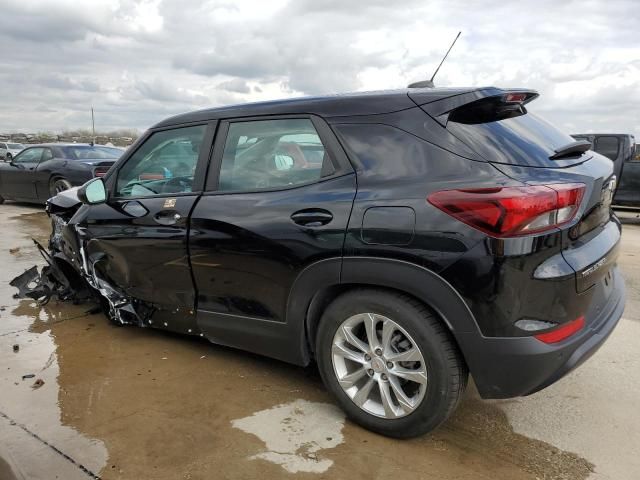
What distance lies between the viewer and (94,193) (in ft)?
12.7

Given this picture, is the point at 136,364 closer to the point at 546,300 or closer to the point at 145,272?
the point at 145,272

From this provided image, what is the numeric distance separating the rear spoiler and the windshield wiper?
345 mm

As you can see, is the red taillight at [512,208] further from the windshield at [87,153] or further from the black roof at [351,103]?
the windshield at [87,153]

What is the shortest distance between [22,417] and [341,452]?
183cm

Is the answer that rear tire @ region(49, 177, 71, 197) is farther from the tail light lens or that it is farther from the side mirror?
the side mirror

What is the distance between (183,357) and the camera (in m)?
3.79

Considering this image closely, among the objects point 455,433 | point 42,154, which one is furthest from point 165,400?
point 42,154

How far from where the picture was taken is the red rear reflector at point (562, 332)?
91.9 inches

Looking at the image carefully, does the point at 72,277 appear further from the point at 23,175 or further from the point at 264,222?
the point at 23,175

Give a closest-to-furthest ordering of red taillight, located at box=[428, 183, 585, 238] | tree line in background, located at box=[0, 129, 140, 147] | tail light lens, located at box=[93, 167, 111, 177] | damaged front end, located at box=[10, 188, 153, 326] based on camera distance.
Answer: red taillight, located at box=[428, 183, 585, 238] → damaged front end, located at box=[10, 188, 153, 326] → tail light lens, located at box=[93, 167, 111, 177] → tree line in background, located at box=[0, 129, 140, 147]

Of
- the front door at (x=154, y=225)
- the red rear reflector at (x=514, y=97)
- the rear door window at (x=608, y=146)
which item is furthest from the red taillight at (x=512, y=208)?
the rear door window at (x=608, y=146)

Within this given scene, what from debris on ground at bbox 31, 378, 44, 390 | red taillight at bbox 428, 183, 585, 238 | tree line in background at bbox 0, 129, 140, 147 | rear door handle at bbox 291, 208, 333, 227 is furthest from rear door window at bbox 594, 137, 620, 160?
tree line in background at bbox 0, 129, 140, 147

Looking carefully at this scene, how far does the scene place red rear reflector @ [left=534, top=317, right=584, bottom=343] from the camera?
91.9 inches

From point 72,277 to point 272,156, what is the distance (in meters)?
2.91
